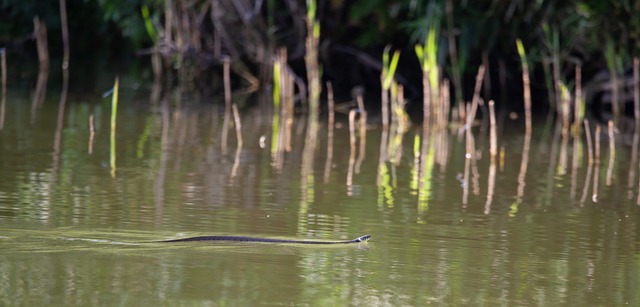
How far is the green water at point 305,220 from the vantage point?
4.14 meters

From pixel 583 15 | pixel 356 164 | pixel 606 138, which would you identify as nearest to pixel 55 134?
pixel 356 164

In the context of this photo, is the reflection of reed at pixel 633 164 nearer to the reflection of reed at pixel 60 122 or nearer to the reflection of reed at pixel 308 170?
the reflection of reed at pixel 308 170

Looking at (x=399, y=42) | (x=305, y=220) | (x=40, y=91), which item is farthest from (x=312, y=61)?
(x=305, y=220)

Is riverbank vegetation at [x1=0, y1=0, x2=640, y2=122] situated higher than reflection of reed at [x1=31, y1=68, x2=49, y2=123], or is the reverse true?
riverbank vegetation at [x1=0, y1=0, x2=640, y2=122]

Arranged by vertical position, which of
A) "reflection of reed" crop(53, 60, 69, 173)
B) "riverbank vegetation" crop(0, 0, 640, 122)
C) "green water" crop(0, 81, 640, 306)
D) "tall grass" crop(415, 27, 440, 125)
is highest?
"riverbank vegetation" crop(0, 0, 640, 122)

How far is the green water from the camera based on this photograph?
163 inches

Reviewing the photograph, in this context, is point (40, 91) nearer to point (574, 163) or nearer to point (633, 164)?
point (574, 163)

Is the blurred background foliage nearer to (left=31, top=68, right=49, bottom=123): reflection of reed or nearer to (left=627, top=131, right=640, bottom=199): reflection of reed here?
(left=31, top=68, right=49, bottom=123): reflection of reed

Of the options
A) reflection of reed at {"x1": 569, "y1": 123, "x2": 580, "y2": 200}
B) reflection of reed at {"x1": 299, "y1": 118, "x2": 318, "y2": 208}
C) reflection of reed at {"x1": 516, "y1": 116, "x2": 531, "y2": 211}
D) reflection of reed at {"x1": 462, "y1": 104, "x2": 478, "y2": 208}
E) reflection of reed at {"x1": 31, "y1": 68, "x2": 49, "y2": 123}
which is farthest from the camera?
reflection of reed at {"x1": 31, "y1": 68, "x2": 49, "y2": 123}

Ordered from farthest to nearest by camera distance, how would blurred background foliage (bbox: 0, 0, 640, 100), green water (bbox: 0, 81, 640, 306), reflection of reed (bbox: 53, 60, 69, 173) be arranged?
1. blurred background foliage (bbox: 0, 0, 640, 100)
2. reflection of reed (bbox: 53, 60, 69, 173)
3. green water (bbox: 0, 81, 640, 306)

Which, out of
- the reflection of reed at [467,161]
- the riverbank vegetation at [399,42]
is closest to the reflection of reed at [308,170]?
the reflection of reed at [467,161]

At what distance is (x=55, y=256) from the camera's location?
439cm

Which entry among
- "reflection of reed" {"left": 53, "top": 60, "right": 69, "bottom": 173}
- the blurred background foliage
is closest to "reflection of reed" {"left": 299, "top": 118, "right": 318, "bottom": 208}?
"reflection of reed" {"left": 53, "top": 60, "right": 69, "bottom": 173}

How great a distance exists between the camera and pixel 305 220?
542 cm
